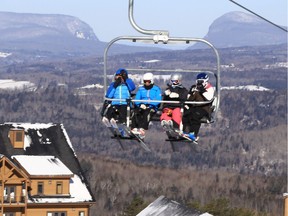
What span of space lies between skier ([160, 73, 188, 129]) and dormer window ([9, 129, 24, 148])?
10936 cm

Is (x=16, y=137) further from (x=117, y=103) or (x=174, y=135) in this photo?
(x=174, y=135)

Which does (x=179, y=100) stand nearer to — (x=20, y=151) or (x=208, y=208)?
(x=20, y=151)

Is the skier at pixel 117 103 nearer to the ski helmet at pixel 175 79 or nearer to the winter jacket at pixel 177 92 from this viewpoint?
the winter jacket at pixel 177 92

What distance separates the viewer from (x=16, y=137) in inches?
5876

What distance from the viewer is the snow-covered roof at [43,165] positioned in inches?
5143

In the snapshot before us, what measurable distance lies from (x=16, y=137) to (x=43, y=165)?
15.5 metres

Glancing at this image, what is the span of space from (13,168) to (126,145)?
91.8 metres

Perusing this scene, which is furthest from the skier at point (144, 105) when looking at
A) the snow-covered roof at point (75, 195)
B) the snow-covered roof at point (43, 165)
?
the snow-covered roof at point (75, 195)

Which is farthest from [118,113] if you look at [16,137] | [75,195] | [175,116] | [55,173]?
[16,137]

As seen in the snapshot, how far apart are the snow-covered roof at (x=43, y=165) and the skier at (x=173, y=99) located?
296ft

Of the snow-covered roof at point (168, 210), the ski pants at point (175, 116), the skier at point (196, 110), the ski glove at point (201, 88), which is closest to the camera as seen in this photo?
the skier at point (196, 110)

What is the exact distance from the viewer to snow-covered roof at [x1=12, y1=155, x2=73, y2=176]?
131m

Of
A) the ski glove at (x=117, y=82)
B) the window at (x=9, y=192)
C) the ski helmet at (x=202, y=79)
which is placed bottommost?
the window at (x=9, y=192)

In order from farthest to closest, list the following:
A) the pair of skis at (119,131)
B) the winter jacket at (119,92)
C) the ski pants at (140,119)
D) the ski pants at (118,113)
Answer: the ski pants at (140,119), the ski pants at (118,113), the winter jacket at (119,92), the pair of skis at (119,131)
